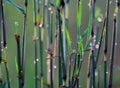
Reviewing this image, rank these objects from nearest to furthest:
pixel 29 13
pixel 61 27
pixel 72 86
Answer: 1. pixel 61 27
2. pixel 72 86
3. pixel 29 13

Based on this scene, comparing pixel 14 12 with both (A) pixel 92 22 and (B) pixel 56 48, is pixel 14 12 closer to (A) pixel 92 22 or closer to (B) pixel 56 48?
(B) pixel 56 48

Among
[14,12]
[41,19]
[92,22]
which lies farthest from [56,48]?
[14,12]

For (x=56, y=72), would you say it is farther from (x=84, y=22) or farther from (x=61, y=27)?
(x=61, y=27)

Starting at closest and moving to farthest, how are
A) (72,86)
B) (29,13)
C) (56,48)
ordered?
(72,86)
(56,48)
(29,13)

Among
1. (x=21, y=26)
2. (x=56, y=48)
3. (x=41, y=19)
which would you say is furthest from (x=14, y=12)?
(x=56, y=48)

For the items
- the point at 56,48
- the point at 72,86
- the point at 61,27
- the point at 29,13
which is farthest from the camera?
the point at 29,13

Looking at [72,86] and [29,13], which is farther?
[29,13]

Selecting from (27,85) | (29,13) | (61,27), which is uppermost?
(29,13)

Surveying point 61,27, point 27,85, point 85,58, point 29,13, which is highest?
point 29,13

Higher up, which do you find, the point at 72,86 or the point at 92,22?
the point at 92,22
